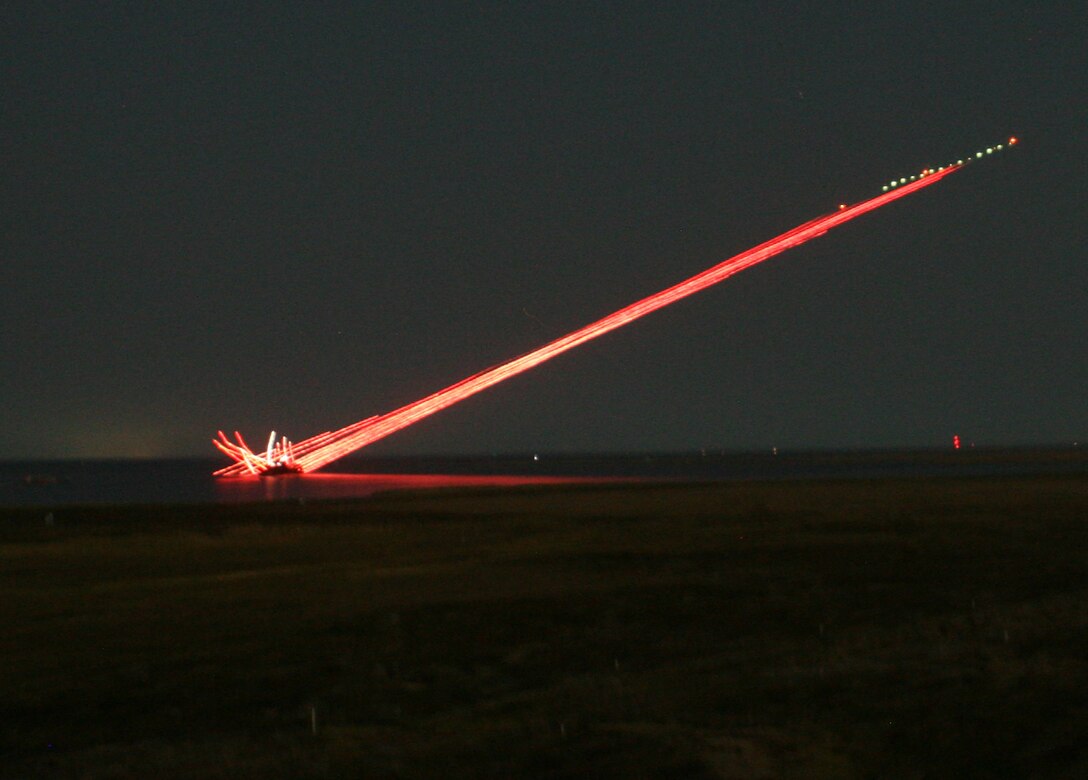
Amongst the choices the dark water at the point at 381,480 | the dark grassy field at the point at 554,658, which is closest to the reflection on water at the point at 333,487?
the dark water at the point at 381,480

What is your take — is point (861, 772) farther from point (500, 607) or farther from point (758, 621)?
point (500, 607)

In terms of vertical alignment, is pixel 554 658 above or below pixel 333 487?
below

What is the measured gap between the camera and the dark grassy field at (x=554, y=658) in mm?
7445

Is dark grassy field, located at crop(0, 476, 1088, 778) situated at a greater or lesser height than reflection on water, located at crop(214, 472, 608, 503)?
lesser

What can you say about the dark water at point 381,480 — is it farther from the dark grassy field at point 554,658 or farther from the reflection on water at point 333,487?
the dark grassy field at point 554,658

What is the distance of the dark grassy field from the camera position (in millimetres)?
7445

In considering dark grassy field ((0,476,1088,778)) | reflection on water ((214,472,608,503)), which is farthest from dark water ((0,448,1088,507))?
dark grassy field ((0,476,1088,778))

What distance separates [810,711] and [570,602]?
22.2ft

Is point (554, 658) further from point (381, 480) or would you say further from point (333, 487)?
point (381, 480)

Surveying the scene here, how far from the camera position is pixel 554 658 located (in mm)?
10891

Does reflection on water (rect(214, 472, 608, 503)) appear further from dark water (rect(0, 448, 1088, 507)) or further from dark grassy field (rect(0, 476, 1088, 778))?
dark grassy field (rect(0, 476, 1088, 778))

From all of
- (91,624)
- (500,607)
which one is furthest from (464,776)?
(91,624)

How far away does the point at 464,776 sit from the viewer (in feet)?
22.8

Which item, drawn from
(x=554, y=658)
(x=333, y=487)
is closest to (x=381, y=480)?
(x=333, y=487)
